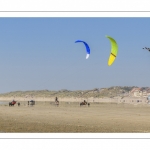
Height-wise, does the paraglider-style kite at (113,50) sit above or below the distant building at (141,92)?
above

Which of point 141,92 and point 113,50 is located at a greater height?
point 113,50

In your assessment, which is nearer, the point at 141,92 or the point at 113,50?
the point at 113,50

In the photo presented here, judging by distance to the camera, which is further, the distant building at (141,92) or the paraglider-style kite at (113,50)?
the distant building at (141,92)

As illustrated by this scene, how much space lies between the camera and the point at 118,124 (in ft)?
49.9

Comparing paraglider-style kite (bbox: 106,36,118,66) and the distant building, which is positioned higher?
paraglider-style kite (bbox: 106,36,118,66)

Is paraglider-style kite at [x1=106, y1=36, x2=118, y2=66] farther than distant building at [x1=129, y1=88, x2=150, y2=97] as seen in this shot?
No
